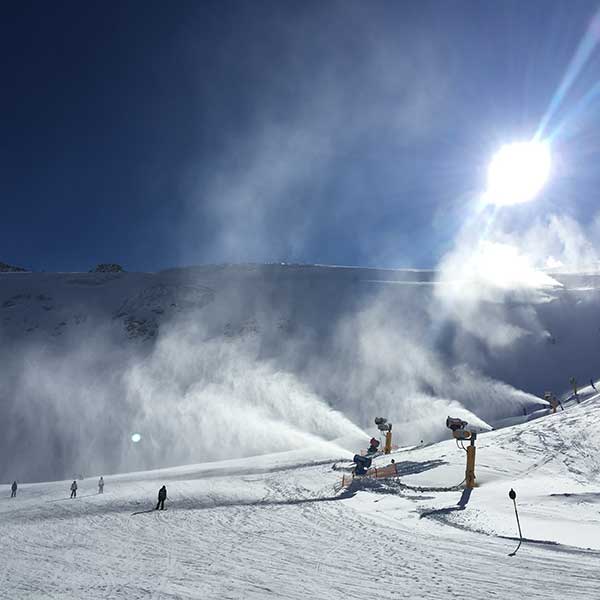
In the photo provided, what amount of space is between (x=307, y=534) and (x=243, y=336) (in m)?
44.6

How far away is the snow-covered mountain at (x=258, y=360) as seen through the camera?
132ft

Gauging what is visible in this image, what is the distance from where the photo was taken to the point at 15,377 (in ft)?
163

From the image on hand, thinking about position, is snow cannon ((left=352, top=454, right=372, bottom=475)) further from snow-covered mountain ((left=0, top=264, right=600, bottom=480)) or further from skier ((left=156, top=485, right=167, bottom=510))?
snow-covered mountain ((left=0, top=264, right=600, bottom=480))

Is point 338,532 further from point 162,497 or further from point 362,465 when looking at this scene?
point 362,465

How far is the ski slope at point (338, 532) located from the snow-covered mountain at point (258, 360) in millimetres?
16671

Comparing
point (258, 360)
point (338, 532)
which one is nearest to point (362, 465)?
point (338, 532)

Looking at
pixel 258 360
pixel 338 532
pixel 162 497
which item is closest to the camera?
pixel 338 532

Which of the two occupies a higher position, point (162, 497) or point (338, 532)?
point (162, 497)

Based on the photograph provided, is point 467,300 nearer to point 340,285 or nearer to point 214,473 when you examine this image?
point 340,285

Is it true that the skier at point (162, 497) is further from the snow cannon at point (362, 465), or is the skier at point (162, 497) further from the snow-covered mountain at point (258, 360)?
the snow-covered mountain at point (258, 360)

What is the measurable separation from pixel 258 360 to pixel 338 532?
3894cm

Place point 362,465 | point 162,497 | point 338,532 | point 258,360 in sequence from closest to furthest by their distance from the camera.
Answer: point 338,532 < point 162,497 < point 362,465 < point 258,360

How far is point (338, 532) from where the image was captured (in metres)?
13.2

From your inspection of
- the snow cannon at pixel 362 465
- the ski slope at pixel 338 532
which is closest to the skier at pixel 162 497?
the ski slope at pixel 338 532
